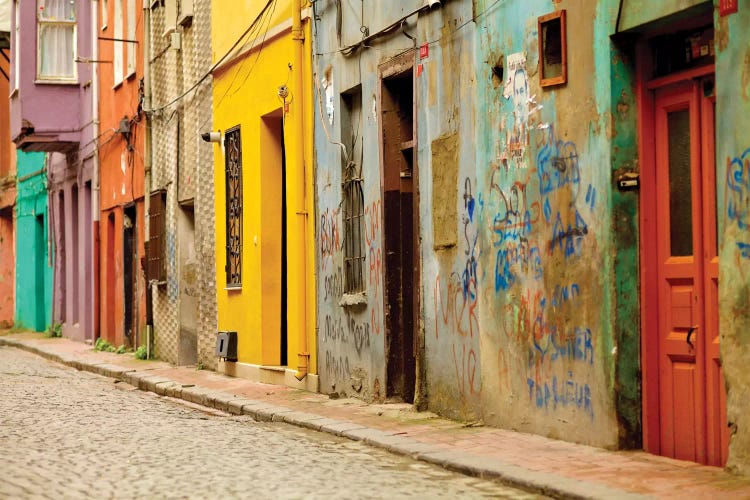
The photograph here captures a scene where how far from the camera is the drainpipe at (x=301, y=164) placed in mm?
14844

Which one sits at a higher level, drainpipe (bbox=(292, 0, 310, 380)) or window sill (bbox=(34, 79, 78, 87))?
window sill (bbox=(34, 79, 78, 87))

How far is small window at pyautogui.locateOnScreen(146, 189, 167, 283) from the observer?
68.8 feet

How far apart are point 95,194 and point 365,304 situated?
45.9ft

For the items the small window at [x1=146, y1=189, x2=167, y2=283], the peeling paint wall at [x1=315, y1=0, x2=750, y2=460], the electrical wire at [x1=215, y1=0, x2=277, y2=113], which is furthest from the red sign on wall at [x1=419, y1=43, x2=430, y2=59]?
the small window at [x1=146, y1=189, x2=167, y2=283]

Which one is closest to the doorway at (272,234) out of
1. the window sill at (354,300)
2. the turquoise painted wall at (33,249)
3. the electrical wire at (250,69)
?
the electrical wire at (250,69)

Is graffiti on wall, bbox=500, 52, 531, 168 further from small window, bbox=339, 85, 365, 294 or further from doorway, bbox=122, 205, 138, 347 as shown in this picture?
doorway, bbox=122, 205, 138, 347

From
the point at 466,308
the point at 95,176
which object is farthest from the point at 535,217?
the point at 95,176

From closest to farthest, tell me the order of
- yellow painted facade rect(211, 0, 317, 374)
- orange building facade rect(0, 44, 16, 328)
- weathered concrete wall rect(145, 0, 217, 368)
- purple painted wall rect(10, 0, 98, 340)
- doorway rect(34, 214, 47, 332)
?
yellow painted facade rect(211, 0, 317, 374), weathered concrete wall rect(145, 0, 217, 368), purple painted wall rect(10, 0, 98, 340), doorway rect(34, 214, 47, 332), orange building facade rect(0, 44, 16, 328)

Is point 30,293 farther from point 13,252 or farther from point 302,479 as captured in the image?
point 302,479

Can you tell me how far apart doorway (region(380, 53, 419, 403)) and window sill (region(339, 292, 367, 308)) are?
23.6 inches

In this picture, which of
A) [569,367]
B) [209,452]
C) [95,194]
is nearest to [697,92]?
[569,367]

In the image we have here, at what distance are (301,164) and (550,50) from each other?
5.67 meters

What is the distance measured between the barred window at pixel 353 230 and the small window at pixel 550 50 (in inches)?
166

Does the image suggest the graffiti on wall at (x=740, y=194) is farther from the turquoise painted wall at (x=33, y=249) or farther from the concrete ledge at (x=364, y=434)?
the turquoise painted wall at (x=33, y=249)
